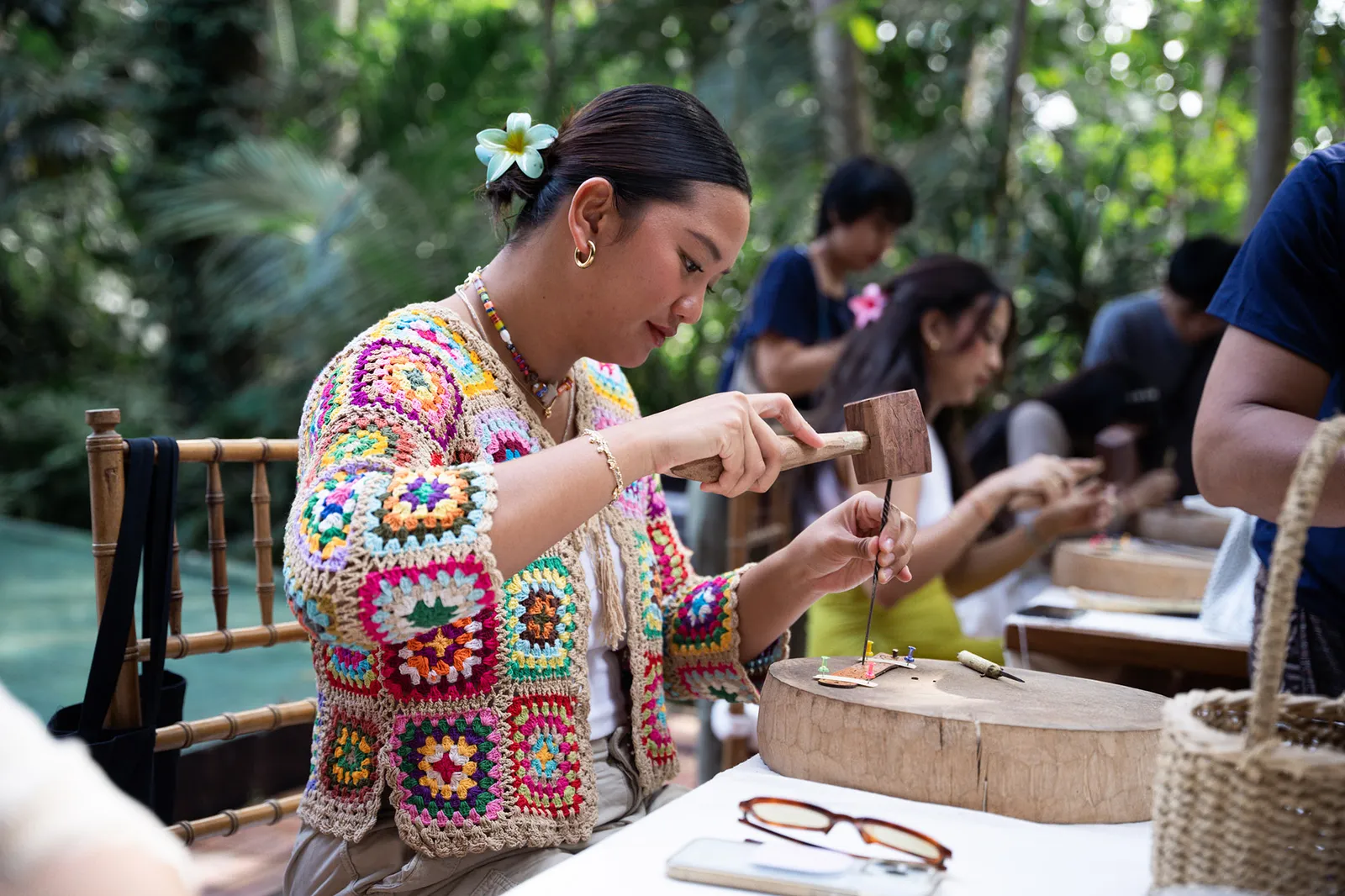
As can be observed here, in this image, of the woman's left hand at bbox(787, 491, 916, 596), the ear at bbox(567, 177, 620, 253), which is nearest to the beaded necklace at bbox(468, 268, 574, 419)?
the ear at bbox(567, 177, 620, 253)

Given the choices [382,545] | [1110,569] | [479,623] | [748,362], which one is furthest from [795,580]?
[748,362]

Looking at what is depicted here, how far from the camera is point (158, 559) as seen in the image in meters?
1.65

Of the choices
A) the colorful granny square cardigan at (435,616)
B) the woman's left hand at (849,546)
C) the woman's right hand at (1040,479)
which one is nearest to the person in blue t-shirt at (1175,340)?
the woman's right hand at (1040,479)

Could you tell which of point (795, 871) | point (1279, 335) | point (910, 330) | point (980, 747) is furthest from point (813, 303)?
point (795, 871)

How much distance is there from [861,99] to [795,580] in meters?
4.60

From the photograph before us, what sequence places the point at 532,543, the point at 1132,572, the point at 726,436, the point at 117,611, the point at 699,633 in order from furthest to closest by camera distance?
the point at 1132,572 → the point at 699,633 → the point at 117,611 → the point at 726,436 → the point at 532,543

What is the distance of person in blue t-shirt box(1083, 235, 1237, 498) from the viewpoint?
4.33m

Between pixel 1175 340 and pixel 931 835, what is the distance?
405cm

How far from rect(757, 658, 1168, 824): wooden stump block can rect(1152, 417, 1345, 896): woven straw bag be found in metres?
0.29

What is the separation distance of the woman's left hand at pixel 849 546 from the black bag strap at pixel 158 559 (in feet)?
3.00

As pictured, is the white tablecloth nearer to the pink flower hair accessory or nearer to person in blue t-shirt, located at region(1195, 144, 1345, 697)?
person in blue t-shirt, located at region(1195, 144, 1345, 697)

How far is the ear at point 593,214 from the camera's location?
152 cm

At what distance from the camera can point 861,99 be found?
5.76 meters

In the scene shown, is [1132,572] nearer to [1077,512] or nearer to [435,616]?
[1077,512]
